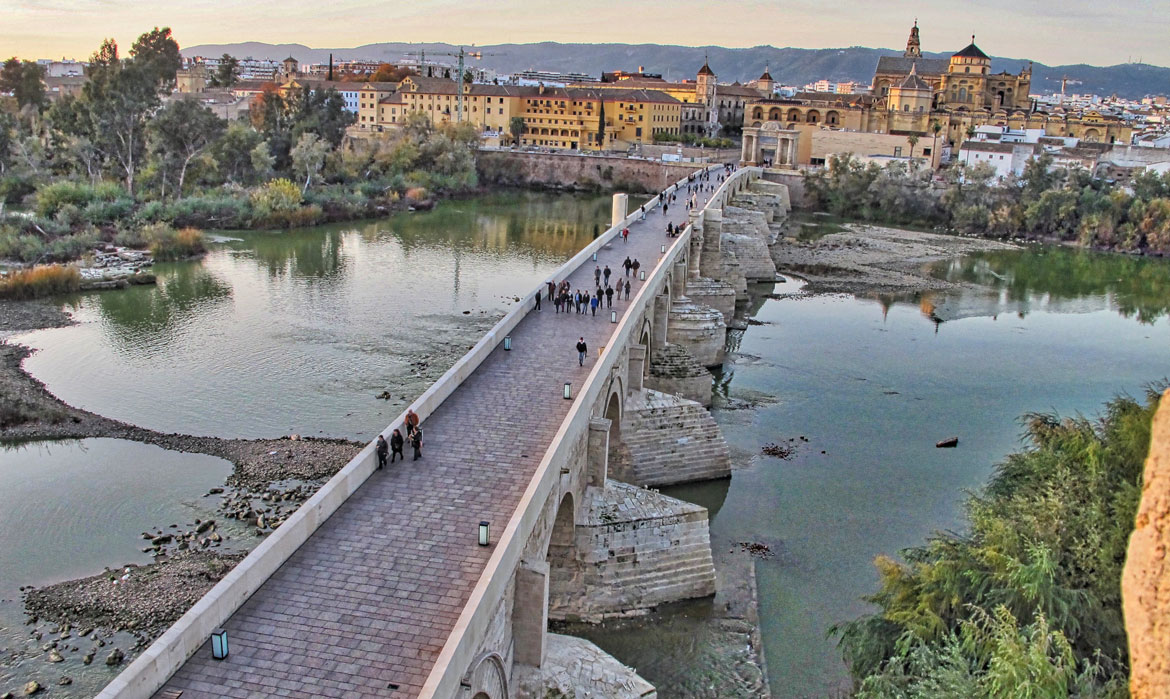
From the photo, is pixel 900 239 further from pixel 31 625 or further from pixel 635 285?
pixel 31 625

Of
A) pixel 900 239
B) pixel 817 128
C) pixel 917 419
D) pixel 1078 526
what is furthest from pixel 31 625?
pixel 817 128

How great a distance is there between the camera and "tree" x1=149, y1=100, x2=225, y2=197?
4503cm

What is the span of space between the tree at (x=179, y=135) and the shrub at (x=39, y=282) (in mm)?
16657

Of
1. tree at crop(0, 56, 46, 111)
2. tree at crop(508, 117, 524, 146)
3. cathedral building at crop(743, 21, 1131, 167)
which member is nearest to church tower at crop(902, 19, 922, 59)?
cathedral building at crop(743, 21, 1131, 167)

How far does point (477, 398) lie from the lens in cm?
1404

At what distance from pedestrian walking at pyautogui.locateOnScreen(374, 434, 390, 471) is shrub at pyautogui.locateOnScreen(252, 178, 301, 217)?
3560cm

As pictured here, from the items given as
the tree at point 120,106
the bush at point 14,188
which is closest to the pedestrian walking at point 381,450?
the tree at point 120,106

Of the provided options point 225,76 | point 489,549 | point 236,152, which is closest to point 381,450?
point 489,549

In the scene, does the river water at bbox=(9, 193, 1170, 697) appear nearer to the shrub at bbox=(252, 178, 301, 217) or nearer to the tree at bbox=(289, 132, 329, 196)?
the shrub at bbox=(252, 178, 301, 217)

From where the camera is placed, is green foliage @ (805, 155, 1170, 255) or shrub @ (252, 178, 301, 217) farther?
green foliage @ (805, 155, 1170, 255)

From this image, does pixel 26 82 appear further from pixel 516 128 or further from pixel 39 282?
pixel 39 282

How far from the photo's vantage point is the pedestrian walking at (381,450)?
1135 centimetres

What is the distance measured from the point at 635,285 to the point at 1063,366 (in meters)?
14.0

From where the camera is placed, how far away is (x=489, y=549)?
973cm
